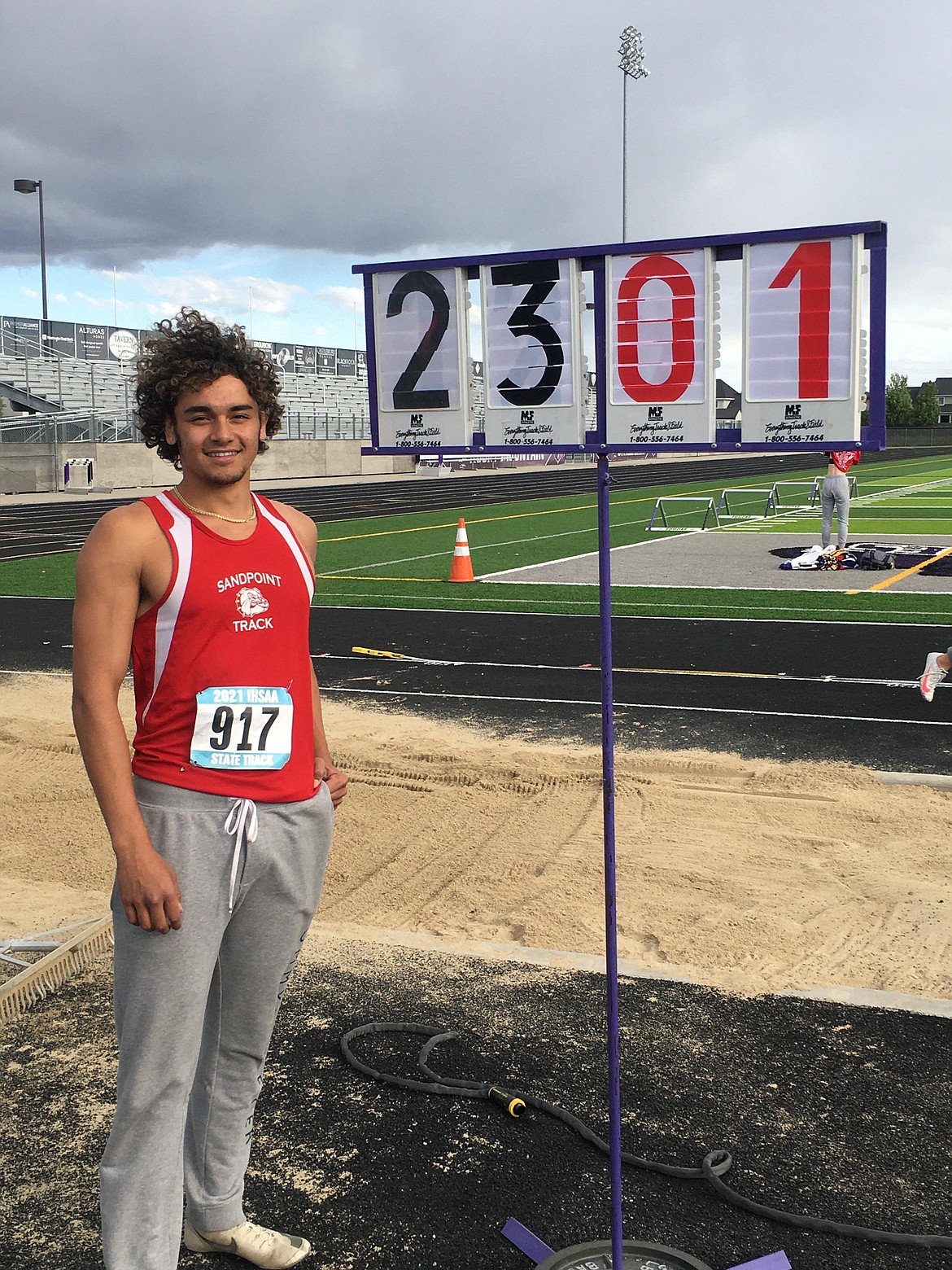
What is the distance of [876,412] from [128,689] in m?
7.68

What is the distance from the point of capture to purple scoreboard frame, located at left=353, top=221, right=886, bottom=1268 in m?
2.98

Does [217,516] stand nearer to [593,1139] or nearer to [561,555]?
[593,1139]

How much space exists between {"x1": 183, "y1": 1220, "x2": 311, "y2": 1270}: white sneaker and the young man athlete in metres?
0.30

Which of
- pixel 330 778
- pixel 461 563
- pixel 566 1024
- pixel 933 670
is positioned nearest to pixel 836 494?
pixel 461 563

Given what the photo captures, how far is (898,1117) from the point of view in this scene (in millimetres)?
3652

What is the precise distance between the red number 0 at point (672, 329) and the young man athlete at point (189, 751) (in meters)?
1.15

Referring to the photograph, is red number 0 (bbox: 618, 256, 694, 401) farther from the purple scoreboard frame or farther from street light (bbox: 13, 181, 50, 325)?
street light (bbox: 13, 181, 50, 325)

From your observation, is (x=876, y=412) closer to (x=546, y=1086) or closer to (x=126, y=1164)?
(x=546, y=1086)

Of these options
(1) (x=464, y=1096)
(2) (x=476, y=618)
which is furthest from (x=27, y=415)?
(1) (x=464, y=1096)

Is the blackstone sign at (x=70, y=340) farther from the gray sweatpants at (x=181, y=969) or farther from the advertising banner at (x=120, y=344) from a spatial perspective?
the gray sweatpants at (x=181, y=969)

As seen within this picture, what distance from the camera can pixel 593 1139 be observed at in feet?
11.5

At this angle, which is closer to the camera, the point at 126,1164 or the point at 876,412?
the point at 126,1164

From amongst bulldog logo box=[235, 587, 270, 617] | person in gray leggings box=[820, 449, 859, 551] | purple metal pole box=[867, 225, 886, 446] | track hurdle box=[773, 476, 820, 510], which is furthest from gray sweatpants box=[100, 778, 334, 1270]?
track hurdle box=[773, 476, 820, 510]

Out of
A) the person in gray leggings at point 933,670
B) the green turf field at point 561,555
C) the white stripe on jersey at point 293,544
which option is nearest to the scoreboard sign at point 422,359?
the white stripe on jersey at point 293,544
